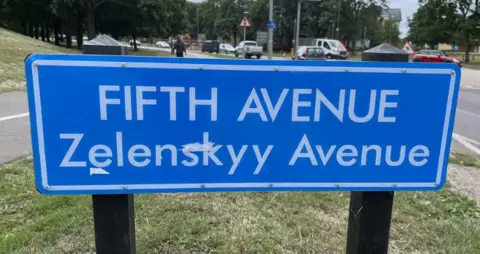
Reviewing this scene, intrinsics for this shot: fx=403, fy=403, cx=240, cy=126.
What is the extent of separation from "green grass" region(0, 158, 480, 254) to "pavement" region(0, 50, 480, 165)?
171 cm

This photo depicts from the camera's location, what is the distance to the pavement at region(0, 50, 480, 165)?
5320 millimetres

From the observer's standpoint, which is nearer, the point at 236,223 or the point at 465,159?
the point at 236,223

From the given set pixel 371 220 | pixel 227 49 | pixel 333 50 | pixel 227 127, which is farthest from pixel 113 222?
pixel 227 49

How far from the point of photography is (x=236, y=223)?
3043mm

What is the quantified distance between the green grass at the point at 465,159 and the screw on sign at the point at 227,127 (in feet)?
14.4

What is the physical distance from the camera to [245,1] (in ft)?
271

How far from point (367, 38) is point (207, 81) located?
7316 centimetres

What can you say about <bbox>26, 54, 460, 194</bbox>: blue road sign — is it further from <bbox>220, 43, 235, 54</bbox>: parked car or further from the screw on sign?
<bbox>220, 43, 235, 54</bbox>: parked car

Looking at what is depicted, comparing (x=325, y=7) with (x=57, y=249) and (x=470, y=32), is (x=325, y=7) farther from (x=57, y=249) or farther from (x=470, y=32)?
(x=57, y=249)

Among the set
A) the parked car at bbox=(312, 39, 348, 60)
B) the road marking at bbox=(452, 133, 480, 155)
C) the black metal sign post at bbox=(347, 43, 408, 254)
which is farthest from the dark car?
the black metal sign post at bbox=(347, 43, 408, 254)

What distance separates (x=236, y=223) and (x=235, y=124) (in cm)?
162

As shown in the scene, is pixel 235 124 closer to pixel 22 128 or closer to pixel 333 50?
pixel 22 128

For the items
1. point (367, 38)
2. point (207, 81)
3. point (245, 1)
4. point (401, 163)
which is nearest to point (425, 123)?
point (401, 163)

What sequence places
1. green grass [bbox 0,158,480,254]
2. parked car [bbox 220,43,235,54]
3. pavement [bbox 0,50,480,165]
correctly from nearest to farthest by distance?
green grass [bbox 0,158,480,254], pavement [bbox 0,50,480,165], parked car [bbox 220,43,235,54]
